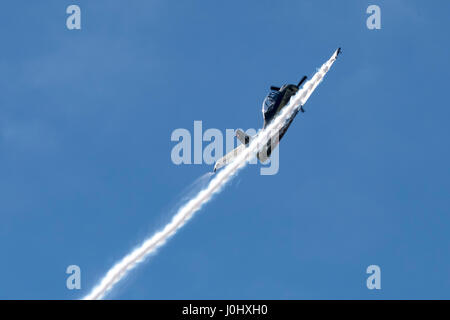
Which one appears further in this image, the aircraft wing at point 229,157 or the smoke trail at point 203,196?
the aircraft wing at point 229,157

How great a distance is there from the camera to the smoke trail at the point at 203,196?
7509 cm

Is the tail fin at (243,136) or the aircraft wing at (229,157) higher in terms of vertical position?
the tail fin at (243,136)

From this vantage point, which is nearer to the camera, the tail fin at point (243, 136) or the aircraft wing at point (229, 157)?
the tail fin at point (243, 136)

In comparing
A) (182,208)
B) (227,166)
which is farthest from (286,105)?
(182,208)

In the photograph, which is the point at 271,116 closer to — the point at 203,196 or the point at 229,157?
the point at 229,157

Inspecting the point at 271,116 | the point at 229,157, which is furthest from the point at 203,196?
the point at 271,116

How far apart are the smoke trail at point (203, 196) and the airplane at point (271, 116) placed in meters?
0.50

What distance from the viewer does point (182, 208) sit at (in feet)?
265

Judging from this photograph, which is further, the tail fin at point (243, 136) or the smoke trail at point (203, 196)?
the tail fin at point (243, 136)

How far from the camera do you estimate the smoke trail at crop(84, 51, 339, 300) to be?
2956 inches

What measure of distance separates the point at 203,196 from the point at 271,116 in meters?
12.8

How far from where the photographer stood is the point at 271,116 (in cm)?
9006

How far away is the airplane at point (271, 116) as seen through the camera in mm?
87312

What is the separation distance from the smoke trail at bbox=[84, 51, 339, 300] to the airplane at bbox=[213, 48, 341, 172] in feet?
1.64
